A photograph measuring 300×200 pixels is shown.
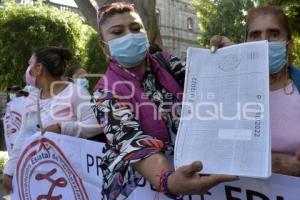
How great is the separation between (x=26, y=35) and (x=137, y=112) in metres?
16.0

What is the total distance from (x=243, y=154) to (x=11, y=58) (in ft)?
54.1

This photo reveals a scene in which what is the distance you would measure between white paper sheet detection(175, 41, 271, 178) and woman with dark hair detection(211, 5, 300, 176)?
0.22 metres

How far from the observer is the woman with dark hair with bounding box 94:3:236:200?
65.0 inches

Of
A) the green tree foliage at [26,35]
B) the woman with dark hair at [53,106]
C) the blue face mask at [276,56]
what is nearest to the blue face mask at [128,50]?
the blue face mask at [276,56]

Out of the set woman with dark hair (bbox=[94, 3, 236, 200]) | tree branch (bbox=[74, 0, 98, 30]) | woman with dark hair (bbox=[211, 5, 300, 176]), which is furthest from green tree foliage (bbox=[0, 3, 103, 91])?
woman with dark hair (bbox=[211, 5, 300, 176])

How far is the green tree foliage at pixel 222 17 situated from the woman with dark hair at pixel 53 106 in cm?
1942

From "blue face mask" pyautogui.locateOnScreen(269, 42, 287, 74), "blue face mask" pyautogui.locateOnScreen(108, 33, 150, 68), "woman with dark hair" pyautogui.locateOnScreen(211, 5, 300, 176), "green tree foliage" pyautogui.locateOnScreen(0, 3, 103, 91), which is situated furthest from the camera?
"green tree foliage" pyautogui.locateOnScreen(0, 3, 103, 91)

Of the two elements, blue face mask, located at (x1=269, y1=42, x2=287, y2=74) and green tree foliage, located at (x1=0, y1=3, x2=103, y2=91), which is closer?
blue face mask, located at (x1=269, y1=42, x2=287, y2=74)

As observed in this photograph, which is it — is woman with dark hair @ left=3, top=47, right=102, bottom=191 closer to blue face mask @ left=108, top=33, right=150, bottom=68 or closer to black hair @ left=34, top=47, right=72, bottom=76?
black hair @ left=34, top=47, right=72, bottom=76

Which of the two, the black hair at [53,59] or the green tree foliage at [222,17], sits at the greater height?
the green tree foliage at [222,17]

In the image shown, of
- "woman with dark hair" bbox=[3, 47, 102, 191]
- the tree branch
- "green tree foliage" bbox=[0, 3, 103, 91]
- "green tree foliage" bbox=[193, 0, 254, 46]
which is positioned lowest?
"woman with dark hair" bbox=[3, 47, 102, 191]

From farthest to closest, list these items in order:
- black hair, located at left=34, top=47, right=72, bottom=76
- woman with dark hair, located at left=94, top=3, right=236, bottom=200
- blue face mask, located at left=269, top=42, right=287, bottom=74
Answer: black hair, located at left=34, top=47, right=72, bottom=76 → blue face mask, located at left=269, top=42, right=287, bottom=74 → woman with dark hair, located at left=94, top=3, right=236, bottom=200

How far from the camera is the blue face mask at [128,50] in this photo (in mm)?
2146

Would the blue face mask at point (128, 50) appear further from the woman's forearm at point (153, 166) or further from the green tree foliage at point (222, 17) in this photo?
the green tree foliage at point (222, 17)
